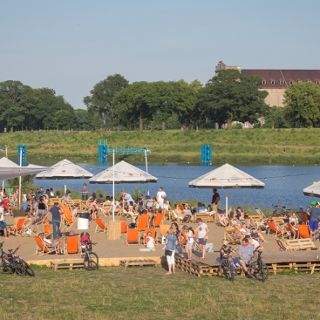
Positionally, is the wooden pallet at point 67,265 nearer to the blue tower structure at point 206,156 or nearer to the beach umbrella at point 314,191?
the beach umbrella at point 314,191

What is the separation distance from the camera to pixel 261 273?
19.1 m

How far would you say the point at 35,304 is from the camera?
16000 millimetres

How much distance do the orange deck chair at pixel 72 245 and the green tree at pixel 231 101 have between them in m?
86.0

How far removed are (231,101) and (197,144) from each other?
1538 centimetres

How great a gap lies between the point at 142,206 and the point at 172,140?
6716cm

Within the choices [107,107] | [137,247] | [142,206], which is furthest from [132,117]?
[137,247]

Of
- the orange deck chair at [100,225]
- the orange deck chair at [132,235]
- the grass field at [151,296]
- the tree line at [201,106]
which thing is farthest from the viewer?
the tree line at [201,106]

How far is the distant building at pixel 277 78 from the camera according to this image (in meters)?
184

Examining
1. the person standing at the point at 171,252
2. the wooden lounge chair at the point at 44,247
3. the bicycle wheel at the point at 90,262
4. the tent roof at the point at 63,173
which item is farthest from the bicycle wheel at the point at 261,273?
the tent roof at the point at 63,173

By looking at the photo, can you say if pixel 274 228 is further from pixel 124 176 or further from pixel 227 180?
pixel 124 176

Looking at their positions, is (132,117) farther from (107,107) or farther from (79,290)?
(79,290)

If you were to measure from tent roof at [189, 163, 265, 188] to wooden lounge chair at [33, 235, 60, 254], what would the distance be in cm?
825

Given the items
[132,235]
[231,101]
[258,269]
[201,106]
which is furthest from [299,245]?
[201,106]

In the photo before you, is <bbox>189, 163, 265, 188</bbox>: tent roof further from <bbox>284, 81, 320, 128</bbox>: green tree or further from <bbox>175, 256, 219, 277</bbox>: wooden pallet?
<bbox>284, 81, 320, 128</bbox>: green tree
